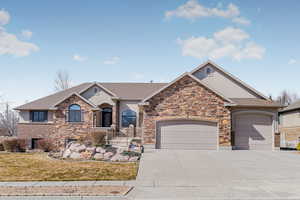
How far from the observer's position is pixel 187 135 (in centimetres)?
1977

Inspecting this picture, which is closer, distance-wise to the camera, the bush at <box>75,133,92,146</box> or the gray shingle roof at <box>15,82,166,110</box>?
the bush at <box>75,133,92,146</box>

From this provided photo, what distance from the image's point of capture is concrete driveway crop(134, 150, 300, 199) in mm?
8219

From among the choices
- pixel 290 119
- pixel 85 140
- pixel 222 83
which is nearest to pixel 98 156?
pixel 85 140

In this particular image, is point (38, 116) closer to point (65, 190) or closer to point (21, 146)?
point (21, 146)

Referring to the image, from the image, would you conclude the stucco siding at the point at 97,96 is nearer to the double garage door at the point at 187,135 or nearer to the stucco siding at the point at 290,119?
the double garage door at the point at 187,135

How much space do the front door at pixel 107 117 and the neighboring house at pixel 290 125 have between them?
72.3ft

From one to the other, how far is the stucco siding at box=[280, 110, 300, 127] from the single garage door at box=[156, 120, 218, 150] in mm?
18094

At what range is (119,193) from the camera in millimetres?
8281

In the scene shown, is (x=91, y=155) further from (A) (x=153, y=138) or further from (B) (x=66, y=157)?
(A) (x=153, y=138)

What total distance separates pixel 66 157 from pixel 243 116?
13.9m

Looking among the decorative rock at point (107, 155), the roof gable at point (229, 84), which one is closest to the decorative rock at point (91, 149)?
the decorative rock at point (107, 155)

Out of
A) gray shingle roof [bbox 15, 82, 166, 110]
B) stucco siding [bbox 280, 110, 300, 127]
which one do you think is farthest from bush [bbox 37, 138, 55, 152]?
stucco siding [bbox 280, 110, 300, 127]

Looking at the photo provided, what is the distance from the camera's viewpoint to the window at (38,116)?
87.5 ft

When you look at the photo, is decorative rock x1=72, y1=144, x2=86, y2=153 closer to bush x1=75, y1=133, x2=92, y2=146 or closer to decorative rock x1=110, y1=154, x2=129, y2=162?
bush x1=75, y1=133, x2=92, y2=146
